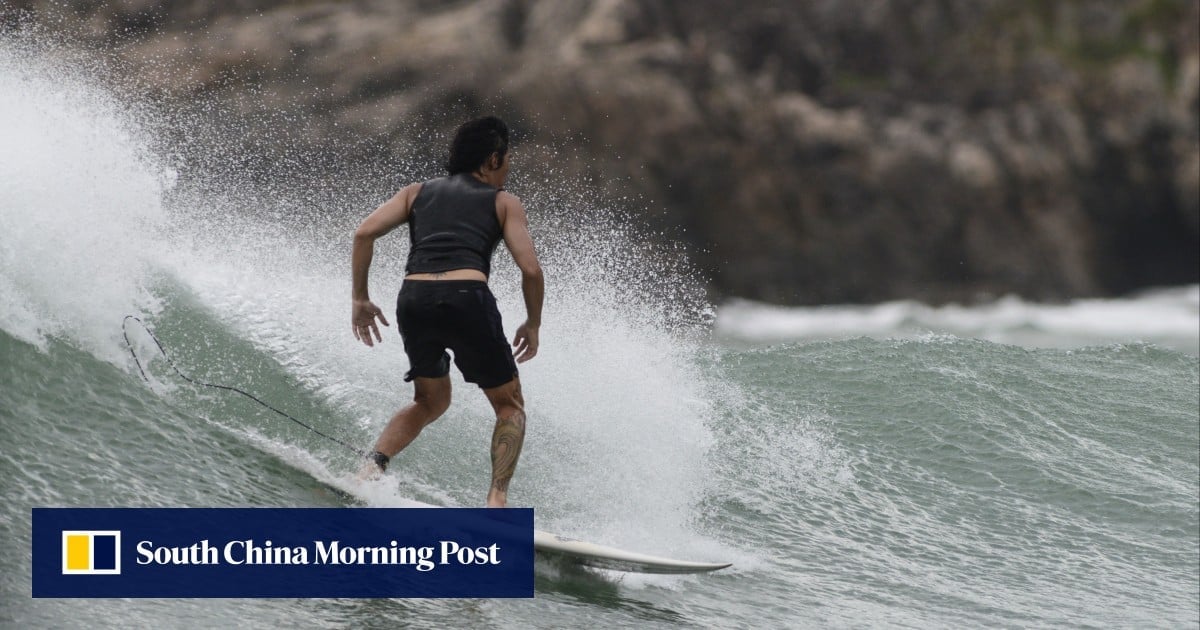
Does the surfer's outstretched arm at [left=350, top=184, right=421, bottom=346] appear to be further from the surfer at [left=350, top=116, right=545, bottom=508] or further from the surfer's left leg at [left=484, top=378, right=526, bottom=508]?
the surfer's left leg at [left=484, top=378, right=526, bottom=508]

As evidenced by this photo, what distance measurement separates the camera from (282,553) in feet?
13.7

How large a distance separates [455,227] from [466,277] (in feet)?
0.61

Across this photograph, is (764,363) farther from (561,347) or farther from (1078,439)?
(561,347)

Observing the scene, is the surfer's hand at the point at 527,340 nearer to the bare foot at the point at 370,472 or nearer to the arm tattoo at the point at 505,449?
the arm tattoo at the point at 505,449

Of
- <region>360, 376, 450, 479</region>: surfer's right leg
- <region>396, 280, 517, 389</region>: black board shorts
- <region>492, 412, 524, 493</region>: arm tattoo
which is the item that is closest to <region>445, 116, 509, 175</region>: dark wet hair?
<region>396, 280, 517, 389</region>: black board shorts

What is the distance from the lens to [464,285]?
4.50 m

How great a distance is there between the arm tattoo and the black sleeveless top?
0.58m

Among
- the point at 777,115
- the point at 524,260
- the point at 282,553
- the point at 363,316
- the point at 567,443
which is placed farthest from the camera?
the point at 777,115

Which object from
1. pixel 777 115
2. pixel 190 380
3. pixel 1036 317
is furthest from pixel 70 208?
pixel 1036 317

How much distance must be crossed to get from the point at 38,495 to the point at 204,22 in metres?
31.6

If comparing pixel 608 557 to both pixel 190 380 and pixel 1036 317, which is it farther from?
pixel 1036 317

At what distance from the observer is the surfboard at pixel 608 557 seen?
14.6 ft

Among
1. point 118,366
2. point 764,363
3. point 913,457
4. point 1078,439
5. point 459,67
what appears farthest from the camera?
point 459,67

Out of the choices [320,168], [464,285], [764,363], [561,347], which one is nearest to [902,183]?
[320,168]
